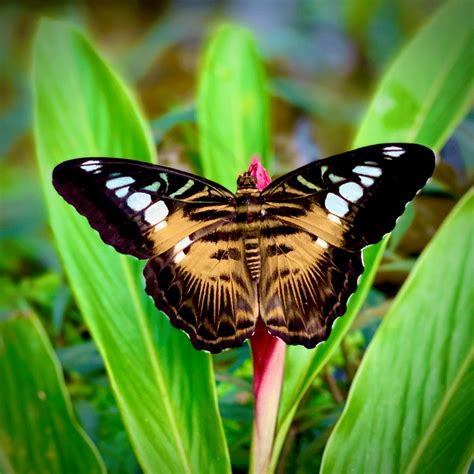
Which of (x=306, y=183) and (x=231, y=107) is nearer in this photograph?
(x=306, y=183)

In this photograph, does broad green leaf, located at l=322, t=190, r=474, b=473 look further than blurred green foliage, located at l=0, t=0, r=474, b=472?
No

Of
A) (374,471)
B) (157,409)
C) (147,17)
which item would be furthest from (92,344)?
(147,17)

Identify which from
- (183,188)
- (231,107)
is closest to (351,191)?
(183,188)

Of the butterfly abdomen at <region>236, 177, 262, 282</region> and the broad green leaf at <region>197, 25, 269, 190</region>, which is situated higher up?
the broad green leaf at <region>197, 25, 269, 190</region>

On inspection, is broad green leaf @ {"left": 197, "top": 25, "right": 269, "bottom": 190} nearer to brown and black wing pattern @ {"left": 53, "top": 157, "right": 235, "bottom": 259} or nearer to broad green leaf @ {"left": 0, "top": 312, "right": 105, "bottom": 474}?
brown and black wing pattern @ {"left": 53, "top": 157, "right": 235, "bottom": 259}

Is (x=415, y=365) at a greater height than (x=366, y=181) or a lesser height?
lesser

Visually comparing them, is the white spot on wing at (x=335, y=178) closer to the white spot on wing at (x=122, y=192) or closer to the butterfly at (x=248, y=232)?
the butterfly at (x=248, y=232)

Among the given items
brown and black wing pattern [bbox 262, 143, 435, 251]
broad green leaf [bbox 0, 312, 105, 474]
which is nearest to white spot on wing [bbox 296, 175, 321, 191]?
brown and black wing pattern [bbox 262, 143, 435, 251]

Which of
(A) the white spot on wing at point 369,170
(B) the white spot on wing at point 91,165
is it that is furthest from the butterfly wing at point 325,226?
(B) the white spot on wing at point 91,165

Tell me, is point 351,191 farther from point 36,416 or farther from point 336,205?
point 36,416
